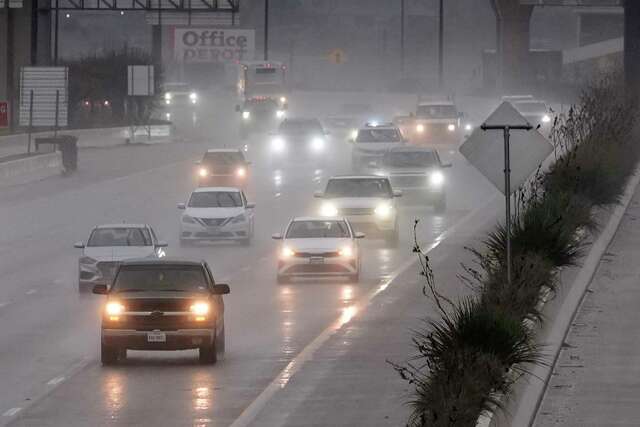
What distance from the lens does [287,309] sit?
94.8ft

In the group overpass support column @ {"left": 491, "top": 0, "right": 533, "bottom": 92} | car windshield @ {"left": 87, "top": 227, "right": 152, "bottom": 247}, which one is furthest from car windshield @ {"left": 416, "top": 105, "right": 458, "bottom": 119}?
car windshield @ {"left": 87, "top": 227, "right": 152, "bottom": 247}

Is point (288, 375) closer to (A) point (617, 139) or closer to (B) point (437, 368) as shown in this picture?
(B) point (437, 368)

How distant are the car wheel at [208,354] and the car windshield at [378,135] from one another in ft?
137

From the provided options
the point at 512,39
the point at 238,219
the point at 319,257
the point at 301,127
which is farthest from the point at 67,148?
the point at 319,257

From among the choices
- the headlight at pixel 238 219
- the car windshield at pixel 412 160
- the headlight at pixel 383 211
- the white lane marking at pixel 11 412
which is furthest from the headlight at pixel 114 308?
the car windshield at pixel 412 160

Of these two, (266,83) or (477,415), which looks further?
(266,83)

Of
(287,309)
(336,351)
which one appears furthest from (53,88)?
(336,351)

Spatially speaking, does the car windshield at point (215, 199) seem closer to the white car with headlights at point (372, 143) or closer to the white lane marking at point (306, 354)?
the white lane marking at point (306, 354)

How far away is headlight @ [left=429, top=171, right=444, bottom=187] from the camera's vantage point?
50500 mm

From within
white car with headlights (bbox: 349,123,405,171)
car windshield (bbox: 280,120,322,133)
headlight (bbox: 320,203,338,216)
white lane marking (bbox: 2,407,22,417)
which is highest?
car windshield (bbox: 280,120,322,133)

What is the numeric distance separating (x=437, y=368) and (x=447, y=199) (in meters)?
42.8

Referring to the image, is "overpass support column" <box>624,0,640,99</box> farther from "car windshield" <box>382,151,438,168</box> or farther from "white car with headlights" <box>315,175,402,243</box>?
"white car with headlights" <box>315,175,402,243</box>

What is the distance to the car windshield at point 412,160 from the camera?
50.6 m

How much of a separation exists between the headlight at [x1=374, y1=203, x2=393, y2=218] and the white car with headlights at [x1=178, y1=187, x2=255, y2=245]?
11.4ft
